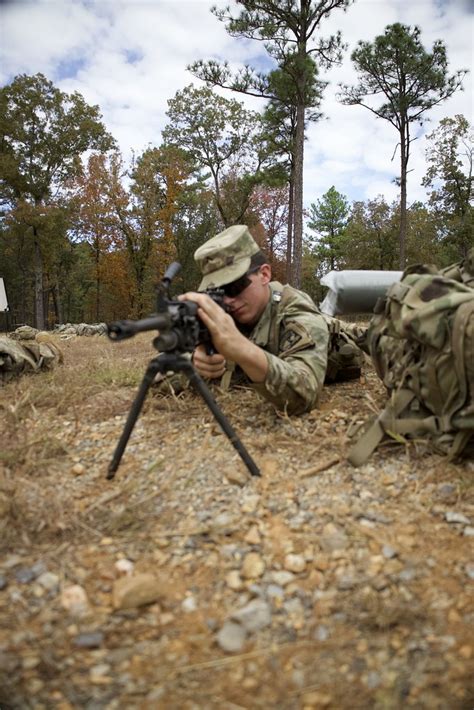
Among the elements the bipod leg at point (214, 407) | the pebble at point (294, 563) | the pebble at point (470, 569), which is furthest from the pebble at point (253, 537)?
the pebble at point (470, 569)

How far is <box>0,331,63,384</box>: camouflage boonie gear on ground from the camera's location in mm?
4891

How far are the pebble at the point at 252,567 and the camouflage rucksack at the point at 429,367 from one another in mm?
900

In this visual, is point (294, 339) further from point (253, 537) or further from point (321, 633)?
point (321, 633)

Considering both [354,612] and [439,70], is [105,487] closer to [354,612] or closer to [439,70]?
[354,612]

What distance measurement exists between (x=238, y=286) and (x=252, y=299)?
14 centimetres

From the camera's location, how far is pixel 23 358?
5023 mm

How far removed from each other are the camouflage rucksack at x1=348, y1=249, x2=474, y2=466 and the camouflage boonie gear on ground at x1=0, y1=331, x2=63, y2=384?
147 inches

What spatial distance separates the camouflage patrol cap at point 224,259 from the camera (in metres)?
3.04

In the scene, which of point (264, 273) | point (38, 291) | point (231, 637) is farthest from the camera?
point (38, 291)

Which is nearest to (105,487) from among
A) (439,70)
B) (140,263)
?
(439,70)

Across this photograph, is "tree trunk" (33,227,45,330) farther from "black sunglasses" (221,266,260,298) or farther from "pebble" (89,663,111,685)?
"pebble" (89,663,111,685)

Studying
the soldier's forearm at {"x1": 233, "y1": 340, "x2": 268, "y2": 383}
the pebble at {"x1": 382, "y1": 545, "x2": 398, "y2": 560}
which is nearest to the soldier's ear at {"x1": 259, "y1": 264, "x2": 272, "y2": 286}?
the soldier's forearm at {"x1": 233, "y1": 340, "x2": 268, "y2": 383}

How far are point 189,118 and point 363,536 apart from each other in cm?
2741

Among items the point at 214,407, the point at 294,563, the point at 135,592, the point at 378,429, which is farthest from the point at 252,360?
the point at 135,592
